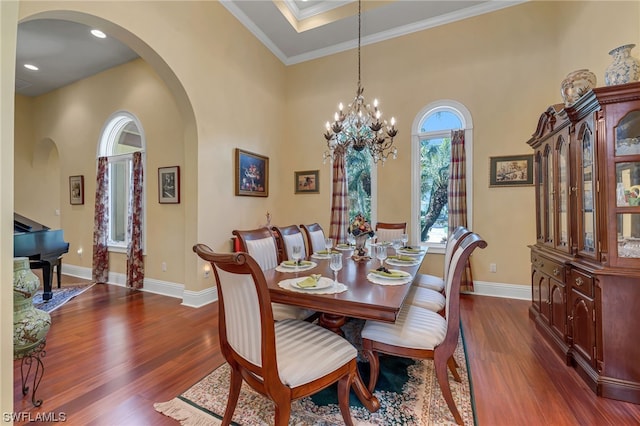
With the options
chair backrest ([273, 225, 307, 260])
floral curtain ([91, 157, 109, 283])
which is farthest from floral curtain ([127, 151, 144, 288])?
chair backrest ([273, 225, 307, 260])

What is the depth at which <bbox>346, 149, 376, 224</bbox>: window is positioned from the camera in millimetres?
4633

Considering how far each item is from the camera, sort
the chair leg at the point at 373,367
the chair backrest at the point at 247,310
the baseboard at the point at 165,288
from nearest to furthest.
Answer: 1. the chair backrest at the point at 247,310
2. the chair leg at the point at 373,367
3. the baseboard at the point at 165,288

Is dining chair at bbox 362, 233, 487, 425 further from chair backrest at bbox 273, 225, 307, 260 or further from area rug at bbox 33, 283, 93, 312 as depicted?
area rug at bbox 33, 283, 93, 312

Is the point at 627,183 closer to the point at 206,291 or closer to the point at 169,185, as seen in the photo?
the point at 206,291

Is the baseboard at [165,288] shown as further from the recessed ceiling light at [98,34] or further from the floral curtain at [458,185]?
the floral curtain at [458,185]

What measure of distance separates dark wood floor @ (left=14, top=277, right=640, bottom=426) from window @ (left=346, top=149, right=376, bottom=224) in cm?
216

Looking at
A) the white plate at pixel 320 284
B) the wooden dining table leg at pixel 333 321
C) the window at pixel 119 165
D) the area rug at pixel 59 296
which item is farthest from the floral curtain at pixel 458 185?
the area rug at pixel 59 296

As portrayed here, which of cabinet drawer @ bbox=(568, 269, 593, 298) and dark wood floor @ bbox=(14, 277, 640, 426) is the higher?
cabinet drawer @ bbox=(568, 269, 593, 298)

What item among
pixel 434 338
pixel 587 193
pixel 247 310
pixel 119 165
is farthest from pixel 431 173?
pixel 119 165

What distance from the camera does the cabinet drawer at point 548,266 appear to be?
94.0 inches

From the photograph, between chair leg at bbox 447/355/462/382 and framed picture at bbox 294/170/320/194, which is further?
framed picture at bbox 294/170/320/194

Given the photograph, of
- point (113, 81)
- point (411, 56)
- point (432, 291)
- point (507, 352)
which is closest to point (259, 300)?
point (432, 291)

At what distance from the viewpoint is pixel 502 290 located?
385cm

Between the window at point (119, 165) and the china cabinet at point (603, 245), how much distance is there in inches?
221
